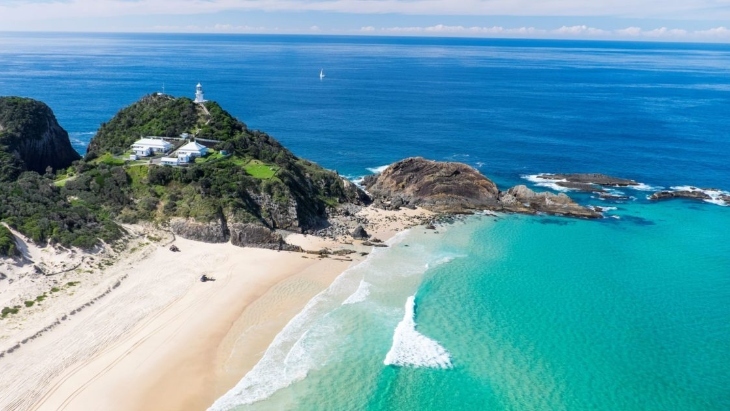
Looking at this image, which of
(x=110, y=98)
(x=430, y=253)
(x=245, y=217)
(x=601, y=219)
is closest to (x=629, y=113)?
(x=601, y=219)

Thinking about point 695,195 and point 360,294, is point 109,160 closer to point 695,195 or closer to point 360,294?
point 360,294

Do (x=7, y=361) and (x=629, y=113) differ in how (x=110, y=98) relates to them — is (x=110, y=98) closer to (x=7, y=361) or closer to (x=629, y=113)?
(x=7, y=361)

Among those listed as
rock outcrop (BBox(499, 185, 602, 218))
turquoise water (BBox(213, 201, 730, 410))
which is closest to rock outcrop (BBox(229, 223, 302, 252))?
turquoise water (BBox(213, 201, 730, 410))

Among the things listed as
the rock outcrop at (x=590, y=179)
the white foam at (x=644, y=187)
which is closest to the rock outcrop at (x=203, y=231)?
the rock outcrop at (x=590, y=179)

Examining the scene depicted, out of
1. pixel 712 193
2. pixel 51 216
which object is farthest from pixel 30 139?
pixel 712 193

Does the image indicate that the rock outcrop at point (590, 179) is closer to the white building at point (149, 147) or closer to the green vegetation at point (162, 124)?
the green vegetation at point (162, 124)
